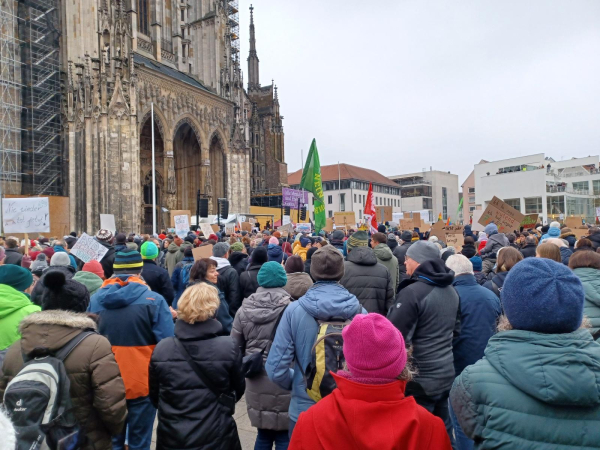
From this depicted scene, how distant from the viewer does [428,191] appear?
87188mm

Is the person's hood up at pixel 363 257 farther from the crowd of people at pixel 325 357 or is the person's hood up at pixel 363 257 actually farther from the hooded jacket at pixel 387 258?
the hooded jacket at pixel 387 258

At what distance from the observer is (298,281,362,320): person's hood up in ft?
9.20

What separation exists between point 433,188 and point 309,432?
299 feet

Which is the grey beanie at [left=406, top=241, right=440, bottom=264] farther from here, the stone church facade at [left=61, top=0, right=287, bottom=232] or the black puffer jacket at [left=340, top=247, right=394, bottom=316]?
the stone church facade at [left=61, top=0, right=287, bottom=232]

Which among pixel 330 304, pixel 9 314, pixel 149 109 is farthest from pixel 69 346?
pixel 149 109

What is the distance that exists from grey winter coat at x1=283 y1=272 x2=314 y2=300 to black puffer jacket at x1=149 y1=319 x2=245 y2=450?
1.52 metres

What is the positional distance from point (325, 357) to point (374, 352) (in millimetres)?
916

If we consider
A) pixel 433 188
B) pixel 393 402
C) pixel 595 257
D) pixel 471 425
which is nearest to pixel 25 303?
pixel 393 402

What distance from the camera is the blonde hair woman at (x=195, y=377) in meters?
2.71

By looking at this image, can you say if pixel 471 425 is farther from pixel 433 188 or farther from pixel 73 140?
pixel 433 188

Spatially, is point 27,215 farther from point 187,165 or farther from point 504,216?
point 187,165

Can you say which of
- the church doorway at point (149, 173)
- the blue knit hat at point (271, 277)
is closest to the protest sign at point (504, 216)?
the blue knit hat at point (271, 277)

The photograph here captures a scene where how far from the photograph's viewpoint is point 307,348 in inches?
112

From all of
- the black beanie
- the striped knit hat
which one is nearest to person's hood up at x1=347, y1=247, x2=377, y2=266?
the striped knit hat
